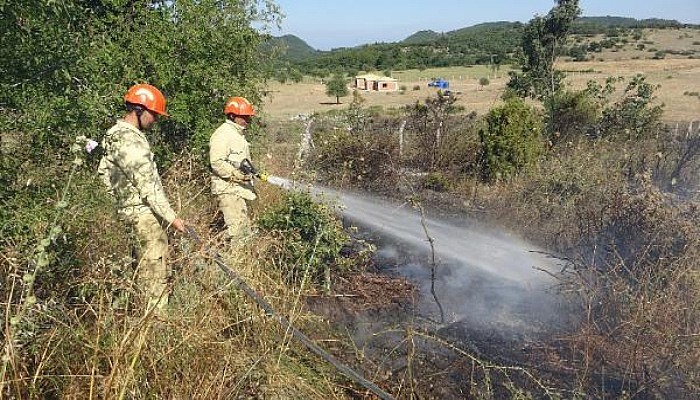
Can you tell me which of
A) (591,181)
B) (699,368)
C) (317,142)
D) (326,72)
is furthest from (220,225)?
(326,72)

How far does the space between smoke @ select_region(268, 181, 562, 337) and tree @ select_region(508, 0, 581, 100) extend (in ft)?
26.8

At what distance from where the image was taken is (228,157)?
5.27m

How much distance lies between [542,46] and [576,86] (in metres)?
23.2

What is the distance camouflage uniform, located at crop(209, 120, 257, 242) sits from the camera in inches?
207

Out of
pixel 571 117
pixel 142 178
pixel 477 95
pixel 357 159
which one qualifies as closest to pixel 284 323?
pixel 142 178

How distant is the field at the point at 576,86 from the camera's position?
30.3 m

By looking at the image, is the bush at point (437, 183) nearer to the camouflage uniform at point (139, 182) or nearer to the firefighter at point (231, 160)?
the firefighter at point (231, 160)

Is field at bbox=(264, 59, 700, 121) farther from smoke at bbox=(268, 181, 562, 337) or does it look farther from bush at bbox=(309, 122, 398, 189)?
smoke at bbox=(268, 181, 562, 337)

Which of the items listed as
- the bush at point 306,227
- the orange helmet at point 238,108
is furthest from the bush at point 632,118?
the orange helmet at point 238,108

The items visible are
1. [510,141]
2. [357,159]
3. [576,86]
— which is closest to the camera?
[510,141]

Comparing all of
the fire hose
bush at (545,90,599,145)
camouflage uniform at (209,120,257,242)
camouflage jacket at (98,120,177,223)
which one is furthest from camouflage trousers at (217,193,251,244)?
bush at (545,90,599,145)

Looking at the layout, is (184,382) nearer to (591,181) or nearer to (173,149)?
(173,149)

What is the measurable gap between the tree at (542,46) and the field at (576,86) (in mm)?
1221

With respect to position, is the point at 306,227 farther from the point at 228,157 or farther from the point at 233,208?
the point at 228,157
